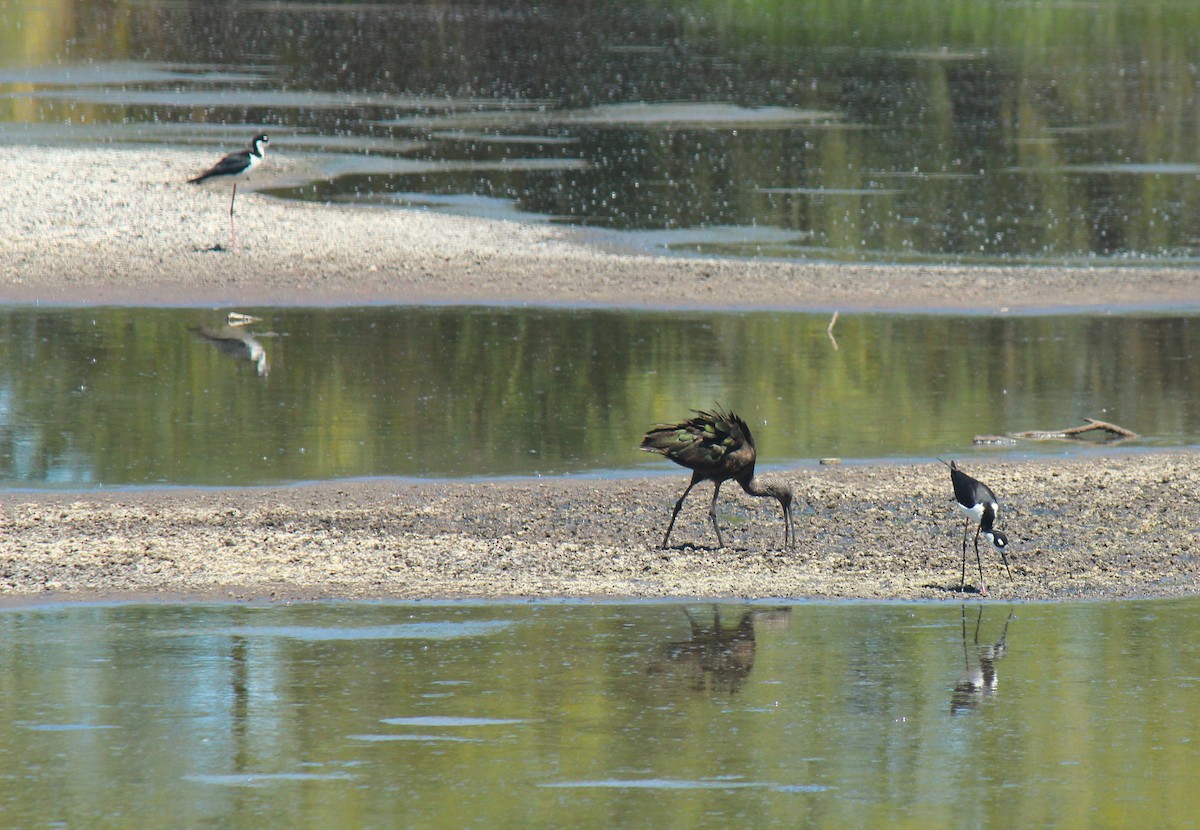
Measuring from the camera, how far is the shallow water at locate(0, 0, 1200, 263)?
92.4 ft

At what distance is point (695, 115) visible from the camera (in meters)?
40.6

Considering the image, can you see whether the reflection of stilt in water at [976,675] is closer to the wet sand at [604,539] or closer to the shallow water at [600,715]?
the shallow water at [600,715]

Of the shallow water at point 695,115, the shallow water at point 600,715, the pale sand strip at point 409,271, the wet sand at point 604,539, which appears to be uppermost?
the shallow water at point 695,115

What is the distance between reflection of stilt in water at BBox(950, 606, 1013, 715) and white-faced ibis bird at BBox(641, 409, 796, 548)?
2.11m

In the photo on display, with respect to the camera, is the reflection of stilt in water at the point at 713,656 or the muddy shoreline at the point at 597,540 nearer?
the reflection of stilt in water at the point at 713,656

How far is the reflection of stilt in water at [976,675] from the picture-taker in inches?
Result: 361

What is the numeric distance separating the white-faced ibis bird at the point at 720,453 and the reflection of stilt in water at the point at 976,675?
2115 millimetres

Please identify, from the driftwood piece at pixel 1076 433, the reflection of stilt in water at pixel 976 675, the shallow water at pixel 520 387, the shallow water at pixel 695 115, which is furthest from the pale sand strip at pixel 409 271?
the reflection of stilt in water at pixel 976 675

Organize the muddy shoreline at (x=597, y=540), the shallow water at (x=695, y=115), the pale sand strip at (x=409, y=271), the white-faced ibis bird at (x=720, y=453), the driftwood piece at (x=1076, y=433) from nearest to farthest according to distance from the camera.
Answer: the muddy shoreline at (x=597, y=540) < the white-faced ibis bird at (x=720, y=453) < the driftwood piece at (x=1076, y=433) < the pale sand strip at (x=409, y=271) < the shallow water at (x=695, y=115)

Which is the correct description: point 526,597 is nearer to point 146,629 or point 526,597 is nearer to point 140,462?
point 146,629

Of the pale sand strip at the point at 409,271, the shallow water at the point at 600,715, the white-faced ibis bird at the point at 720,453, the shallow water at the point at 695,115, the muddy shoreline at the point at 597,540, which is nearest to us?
the shallow water at the point at 600,715

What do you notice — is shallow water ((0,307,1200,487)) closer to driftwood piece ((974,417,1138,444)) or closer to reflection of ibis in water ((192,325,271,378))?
reflection of ibis in water ((192,325,271,378))

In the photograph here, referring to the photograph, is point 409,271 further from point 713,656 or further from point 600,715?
point 600,715

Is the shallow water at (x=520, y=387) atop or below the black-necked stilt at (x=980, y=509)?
atop
